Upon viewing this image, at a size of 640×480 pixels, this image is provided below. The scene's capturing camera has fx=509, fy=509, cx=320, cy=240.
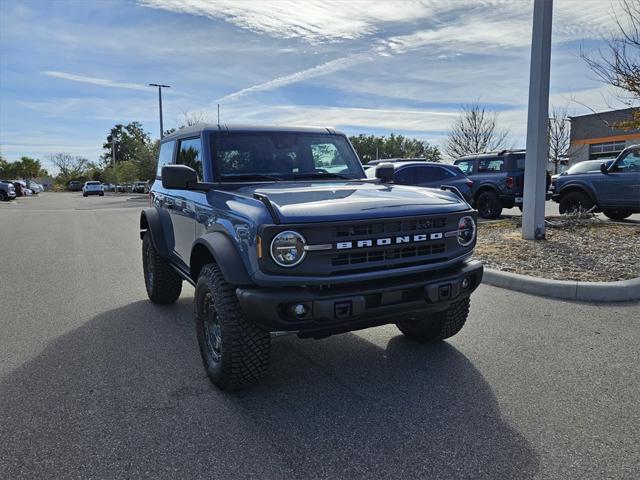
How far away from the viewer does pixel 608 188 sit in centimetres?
1208

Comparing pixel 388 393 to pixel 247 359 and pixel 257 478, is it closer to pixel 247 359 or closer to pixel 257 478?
pixel 247 359

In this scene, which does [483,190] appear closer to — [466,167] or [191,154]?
[466,167]

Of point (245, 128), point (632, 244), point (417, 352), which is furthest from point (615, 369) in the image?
point (632, 244)

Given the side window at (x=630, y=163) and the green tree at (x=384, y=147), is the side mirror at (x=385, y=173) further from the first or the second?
the green tree at (x=384, y=147)

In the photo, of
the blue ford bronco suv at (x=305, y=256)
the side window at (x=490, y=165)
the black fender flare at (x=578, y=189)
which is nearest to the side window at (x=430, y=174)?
the side window at (x=490, y=165)

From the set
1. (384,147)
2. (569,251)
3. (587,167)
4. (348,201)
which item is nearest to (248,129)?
(348,201)

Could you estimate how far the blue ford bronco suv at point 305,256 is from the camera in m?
3.00

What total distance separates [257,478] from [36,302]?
15.4 feet

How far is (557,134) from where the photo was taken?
3953cm

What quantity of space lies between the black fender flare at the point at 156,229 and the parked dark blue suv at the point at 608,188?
33.7ft

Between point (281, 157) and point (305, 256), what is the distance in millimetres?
1694

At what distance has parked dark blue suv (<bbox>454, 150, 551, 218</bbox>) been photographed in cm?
1396

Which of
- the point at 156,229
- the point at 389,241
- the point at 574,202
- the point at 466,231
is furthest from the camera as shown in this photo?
the point at 574,202

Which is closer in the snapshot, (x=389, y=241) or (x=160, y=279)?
(x=389, y=241)
